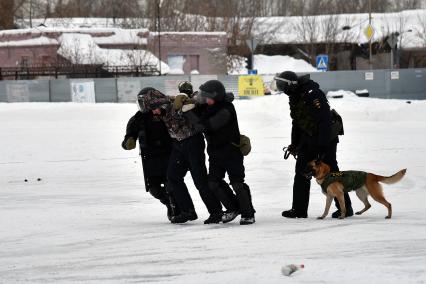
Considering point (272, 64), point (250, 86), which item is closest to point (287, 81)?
point (250, 86)

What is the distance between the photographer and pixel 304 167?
30.3ft

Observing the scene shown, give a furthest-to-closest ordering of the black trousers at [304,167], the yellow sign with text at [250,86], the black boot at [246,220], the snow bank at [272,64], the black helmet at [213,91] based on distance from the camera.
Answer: the snow bank at [272,64], the yellow sign with text at [250,86], the black trousers at [304,167], the black boot at [246,220], the black helmet at [213,91]

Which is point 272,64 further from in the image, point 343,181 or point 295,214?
point 343,181

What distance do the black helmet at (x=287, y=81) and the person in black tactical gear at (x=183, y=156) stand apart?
38.0 inches

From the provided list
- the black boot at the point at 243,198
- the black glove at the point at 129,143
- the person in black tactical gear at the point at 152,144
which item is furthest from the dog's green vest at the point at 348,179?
the black glove at the point at 129,143

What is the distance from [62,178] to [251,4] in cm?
7400

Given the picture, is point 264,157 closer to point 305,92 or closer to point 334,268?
point 305,92

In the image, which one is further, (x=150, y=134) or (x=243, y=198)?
(x=150, y=134)

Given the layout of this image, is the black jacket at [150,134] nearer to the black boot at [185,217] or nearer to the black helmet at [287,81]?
the black boot at [185,217]

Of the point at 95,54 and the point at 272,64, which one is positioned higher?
the point at 95,54

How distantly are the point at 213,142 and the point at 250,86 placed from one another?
78.6 feet

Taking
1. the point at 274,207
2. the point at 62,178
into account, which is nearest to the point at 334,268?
the point at 274,207

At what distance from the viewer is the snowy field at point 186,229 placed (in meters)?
6.46

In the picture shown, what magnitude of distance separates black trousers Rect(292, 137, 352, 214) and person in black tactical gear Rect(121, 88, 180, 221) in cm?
129
